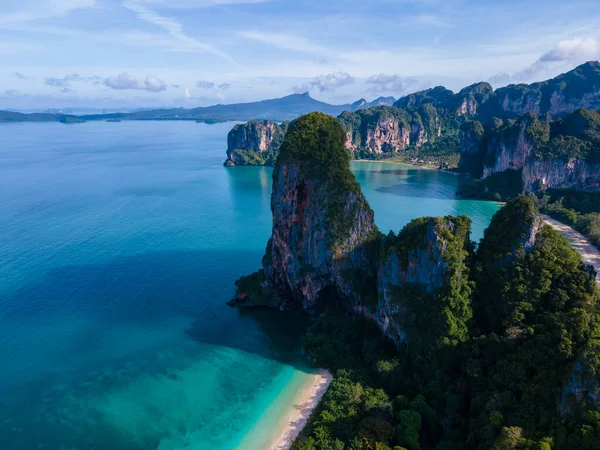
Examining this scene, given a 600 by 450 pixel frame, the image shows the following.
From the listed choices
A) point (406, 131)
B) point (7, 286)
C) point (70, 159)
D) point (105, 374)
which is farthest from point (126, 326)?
point (406, 131)

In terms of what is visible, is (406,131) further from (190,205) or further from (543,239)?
(543,239)

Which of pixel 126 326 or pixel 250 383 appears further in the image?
pixel 126 326

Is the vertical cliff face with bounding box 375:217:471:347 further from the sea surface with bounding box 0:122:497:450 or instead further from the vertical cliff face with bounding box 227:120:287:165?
the vertical cliff face with bounding box 227:120:287:165

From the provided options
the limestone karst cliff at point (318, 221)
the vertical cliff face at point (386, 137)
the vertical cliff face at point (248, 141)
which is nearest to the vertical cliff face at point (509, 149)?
the vertical cliff face at point (386, 137)

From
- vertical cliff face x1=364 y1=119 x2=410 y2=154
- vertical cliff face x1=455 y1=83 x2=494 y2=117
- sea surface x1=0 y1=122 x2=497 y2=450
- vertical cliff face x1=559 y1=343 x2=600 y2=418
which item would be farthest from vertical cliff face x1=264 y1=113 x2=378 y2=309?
vertical cliff face x1=455 y1=83 x2=494 y2=117

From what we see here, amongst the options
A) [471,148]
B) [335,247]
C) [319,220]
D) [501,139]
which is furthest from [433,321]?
[471,148]

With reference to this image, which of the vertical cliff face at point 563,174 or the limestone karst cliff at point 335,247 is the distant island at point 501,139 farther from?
the limestone karst cliff at point 335,247
